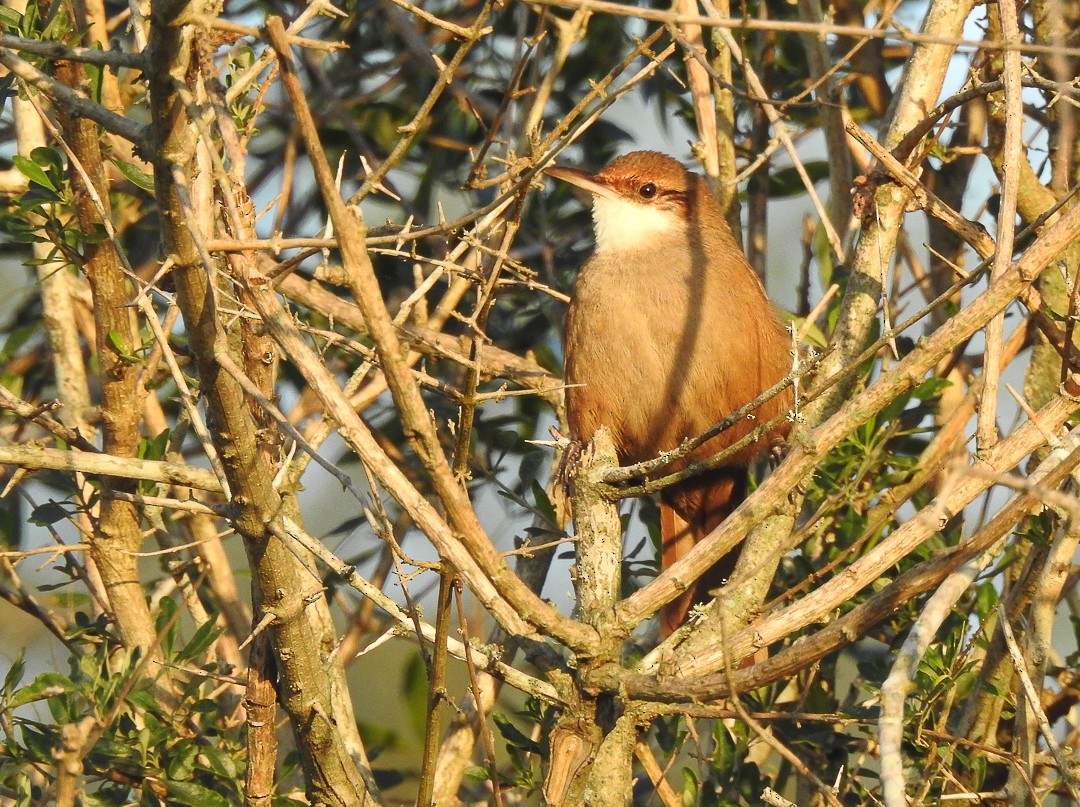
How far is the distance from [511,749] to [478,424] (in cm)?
170

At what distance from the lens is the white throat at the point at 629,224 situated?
4988 millimetres

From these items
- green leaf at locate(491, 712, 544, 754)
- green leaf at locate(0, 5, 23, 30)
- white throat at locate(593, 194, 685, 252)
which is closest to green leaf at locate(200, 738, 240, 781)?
green leaf at locate(491, 712, 544, 754)

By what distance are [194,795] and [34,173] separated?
198 cm

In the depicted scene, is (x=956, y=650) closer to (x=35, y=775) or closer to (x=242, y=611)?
(x=242, y=611)

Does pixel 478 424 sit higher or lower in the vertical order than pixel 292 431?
lower

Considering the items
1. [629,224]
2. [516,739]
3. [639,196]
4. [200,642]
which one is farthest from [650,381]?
[200,642]

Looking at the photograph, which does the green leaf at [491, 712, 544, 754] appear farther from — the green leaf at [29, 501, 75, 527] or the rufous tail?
the green leaf at [29, 501, 75, 527]

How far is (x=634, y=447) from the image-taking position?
4.95 meters

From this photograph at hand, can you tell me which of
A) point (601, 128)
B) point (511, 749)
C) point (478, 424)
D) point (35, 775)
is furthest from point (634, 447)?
point (35, 775)

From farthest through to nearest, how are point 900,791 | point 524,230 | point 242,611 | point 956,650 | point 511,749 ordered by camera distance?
1. point 524,230
2. point 242,611
3. point 511,749
4. point 956,650
5. point 900,791

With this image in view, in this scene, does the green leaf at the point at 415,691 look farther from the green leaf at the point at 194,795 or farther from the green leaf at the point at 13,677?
the green leaf at the point at 13,677

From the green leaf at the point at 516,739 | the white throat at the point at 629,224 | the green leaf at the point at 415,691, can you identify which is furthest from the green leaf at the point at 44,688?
the white throat at the point at 629,224

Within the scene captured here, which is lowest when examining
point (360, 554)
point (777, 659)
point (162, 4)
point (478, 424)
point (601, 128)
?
point (360, 554)

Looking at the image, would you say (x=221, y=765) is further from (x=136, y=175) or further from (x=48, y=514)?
(x=136, y=175)
